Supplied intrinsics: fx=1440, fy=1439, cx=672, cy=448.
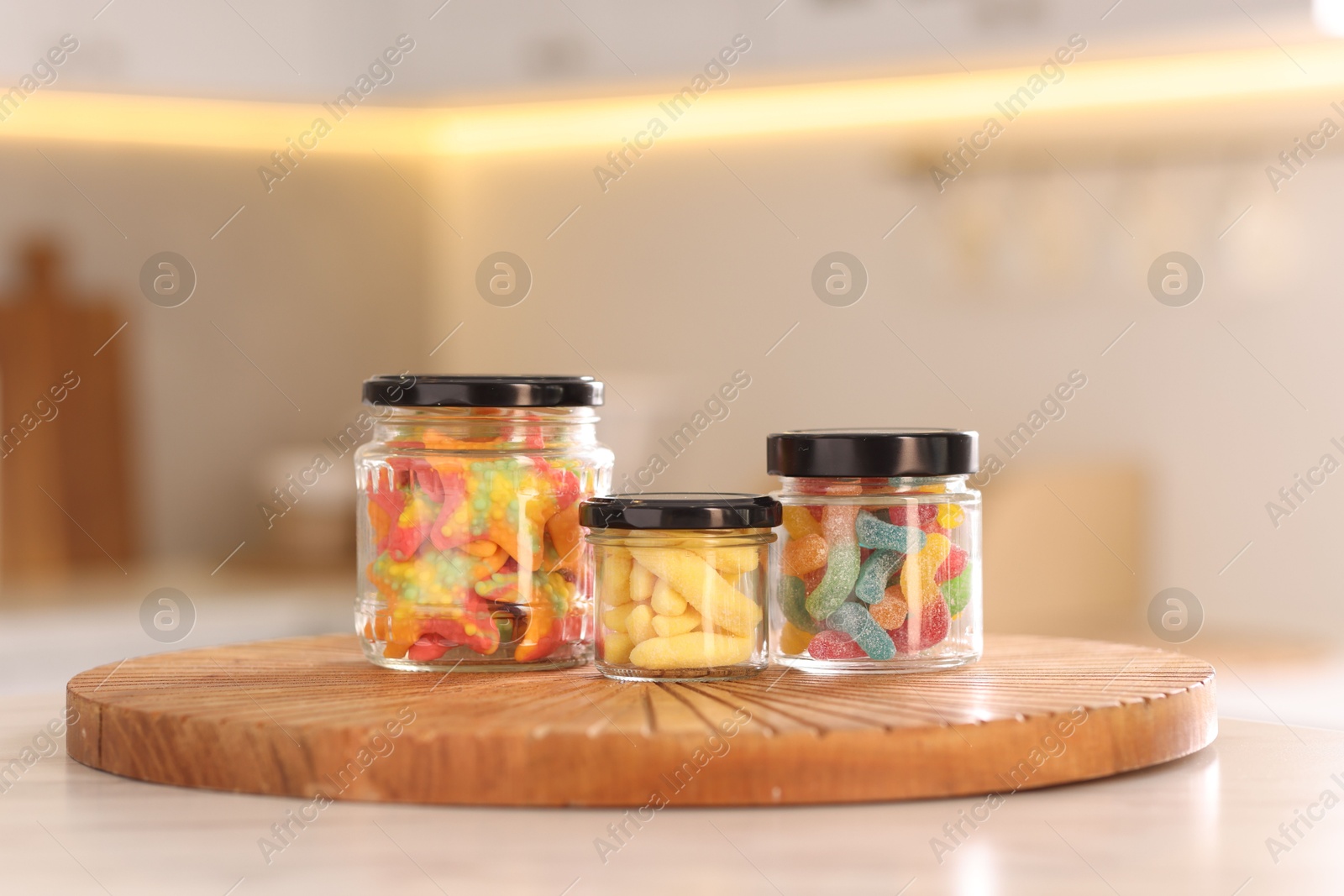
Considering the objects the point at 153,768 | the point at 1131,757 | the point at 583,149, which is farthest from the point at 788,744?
the point at 583,149

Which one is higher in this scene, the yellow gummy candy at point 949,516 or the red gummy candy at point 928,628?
the yellow gummy candy at point 949,516

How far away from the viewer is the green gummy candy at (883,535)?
2.76 ft

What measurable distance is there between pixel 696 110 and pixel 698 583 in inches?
82.9

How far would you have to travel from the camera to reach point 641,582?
815 millimetres

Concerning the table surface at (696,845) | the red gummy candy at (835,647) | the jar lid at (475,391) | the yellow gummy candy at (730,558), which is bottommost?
the table surface at (696,845)

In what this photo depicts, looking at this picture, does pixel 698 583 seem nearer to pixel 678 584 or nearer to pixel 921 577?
pixel 678 584

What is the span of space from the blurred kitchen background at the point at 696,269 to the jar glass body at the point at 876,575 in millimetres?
1295

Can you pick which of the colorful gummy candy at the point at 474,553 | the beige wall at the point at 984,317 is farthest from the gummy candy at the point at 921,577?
the beige wall at the point at 984,317

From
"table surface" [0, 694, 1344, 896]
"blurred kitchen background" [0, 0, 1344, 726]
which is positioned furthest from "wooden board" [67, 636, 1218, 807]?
"blurred kitchen background" [0, 0, 1344, 726]

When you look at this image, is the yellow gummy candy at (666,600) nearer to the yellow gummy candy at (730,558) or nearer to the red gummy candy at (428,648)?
the yellow gummy candy at (730,558)

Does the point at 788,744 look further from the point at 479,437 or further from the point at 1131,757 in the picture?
the point at 479,437

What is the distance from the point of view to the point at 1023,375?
2.55 meters

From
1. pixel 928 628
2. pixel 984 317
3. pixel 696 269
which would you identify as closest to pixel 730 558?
pixel 928 628

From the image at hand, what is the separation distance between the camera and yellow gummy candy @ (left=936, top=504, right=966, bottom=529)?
0.87 m
